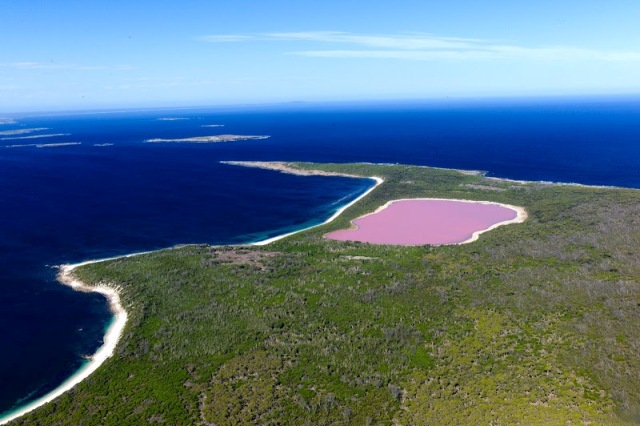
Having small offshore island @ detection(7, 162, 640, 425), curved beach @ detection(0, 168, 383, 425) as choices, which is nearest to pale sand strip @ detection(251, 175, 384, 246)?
curved beach @ detection(0, 168, 383, 425)

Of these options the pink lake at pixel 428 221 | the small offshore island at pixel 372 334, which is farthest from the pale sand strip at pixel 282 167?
the small offshore island at pixel 372 334

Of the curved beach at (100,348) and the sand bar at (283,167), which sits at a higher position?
the sand bar at (283,167)

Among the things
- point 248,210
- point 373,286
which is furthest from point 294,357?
point 248,210

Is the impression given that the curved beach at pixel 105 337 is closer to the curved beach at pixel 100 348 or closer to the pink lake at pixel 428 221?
the curved beach at pixel 100 348

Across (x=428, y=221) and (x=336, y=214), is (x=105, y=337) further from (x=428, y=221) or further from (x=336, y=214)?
(x=428, y=221)

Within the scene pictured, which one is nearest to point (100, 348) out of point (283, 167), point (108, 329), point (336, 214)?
point (108, 329)

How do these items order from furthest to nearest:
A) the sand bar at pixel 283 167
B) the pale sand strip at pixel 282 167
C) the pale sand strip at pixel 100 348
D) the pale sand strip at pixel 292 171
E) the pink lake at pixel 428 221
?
the pale sand strip at pixel 282 167
the sand bar at pixel 283 167
the pale sand strip at pixel 292 171
the pink lake at pixel 428 221
the pale sand strip at pixel 100 348
